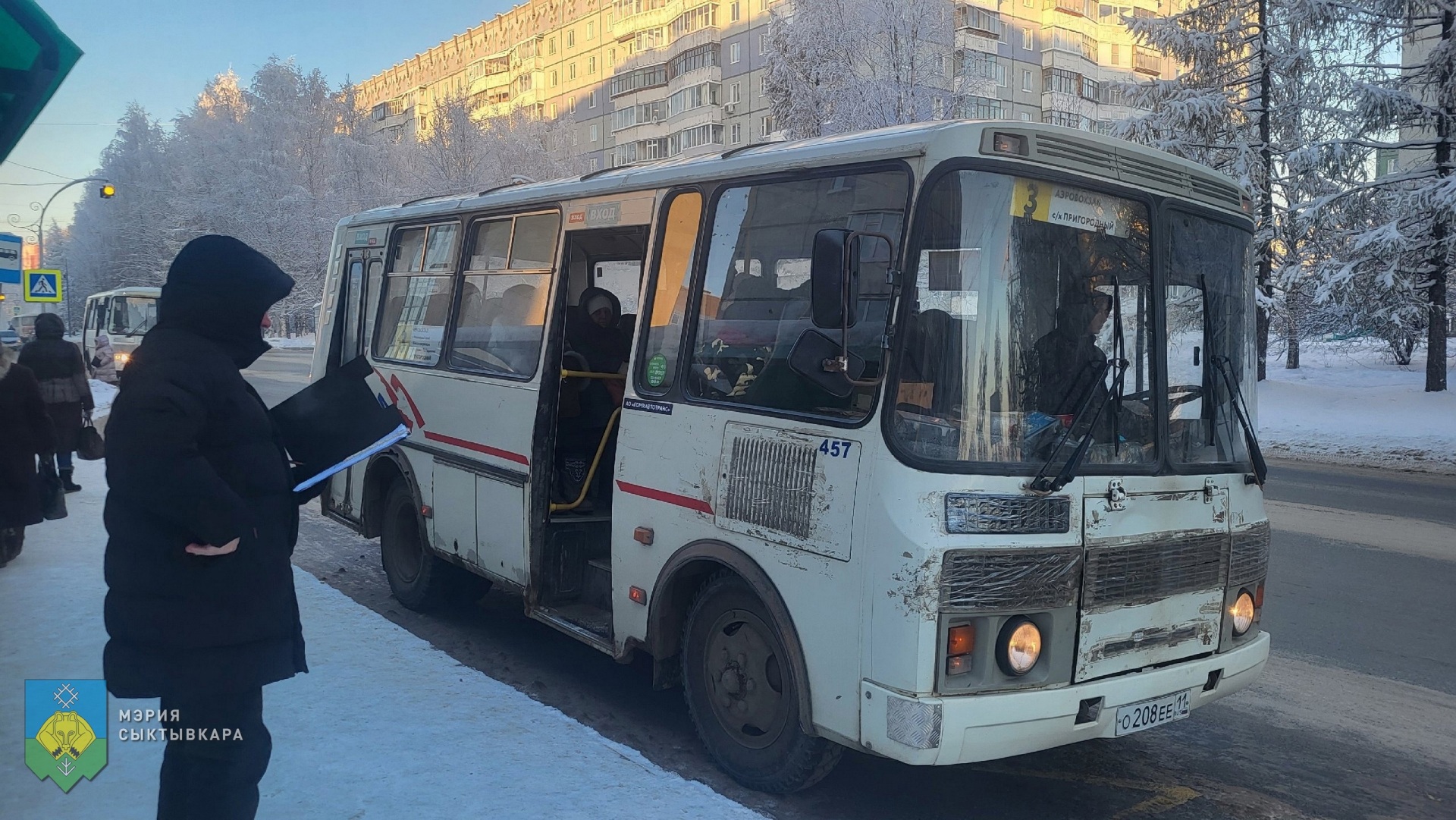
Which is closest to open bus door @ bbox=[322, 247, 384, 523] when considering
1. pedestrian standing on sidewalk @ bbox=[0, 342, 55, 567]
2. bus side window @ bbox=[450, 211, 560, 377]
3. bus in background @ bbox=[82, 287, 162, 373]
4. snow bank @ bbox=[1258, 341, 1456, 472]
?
bus side window @ bbox=[450, 211, 560, 377]

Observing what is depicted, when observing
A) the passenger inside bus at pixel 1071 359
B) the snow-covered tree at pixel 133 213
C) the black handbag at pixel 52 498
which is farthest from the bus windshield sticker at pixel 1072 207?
the snow-covered tree at pixel 133 213

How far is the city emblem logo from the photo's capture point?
13.0ft

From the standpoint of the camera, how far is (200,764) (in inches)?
110

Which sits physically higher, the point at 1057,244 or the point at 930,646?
the point at 1057,244

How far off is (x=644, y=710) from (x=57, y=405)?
25.9ft

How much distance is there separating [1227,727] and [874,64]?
22780 mm

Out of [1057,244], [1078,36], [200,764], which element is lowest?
[200,764]

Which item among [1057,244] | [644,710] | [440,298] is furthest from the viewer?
[440,298]

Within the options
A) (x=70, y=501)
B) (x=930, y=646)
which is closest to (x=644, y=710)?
(x=930, y=646)

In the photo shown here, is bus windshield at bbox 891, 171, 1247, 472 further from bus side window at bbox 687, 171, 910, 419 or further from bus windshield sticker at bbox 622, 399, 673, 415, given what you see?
bus windshield sticker at bbox 622, 399, 673, 415

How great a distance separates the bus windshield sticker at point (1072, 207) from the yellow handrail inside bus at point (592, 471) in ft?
9.00

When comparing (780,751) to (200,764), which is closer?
(200,764)

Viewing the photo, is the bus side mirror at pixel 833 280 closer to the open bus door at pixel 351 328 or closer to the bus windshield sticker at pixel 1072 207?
the bus windshield sticker at pixel 1072 207

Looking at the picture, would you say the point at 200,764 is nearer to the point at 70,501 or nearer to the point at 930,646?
the point at 930,646
